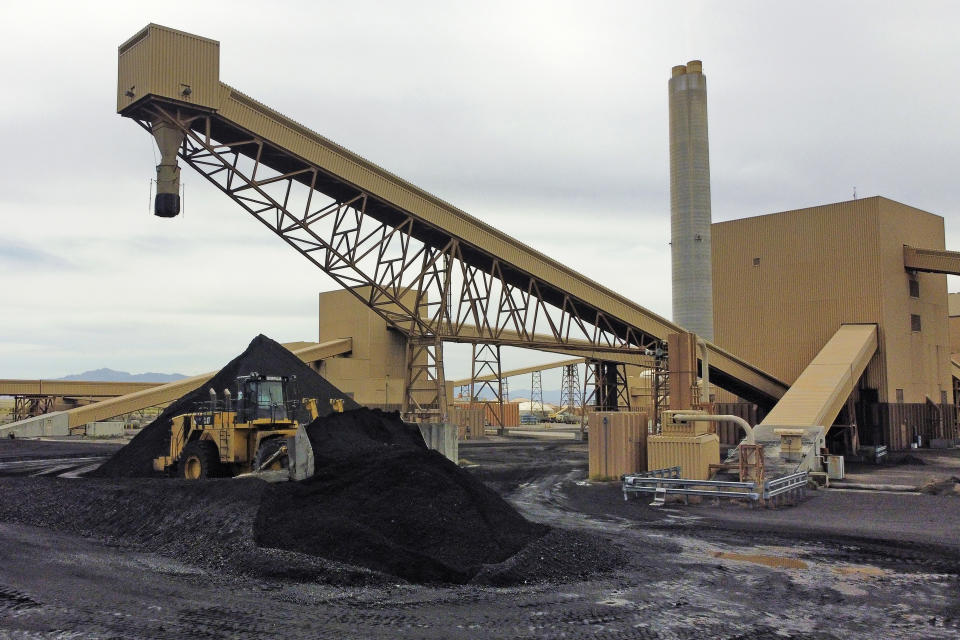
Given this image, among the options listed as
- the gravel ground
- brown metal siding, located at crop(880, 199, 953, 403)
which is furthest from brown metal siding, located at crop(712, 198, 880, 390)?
the gravel ground

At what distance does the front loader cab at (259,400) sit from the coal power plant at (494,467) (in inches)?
2.6

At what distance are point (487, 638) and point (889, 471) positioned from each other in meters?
23.5

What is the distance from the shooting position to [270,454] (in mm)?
16938

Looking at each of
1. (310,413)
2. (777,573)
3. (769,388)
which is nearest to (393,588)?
(777,573)

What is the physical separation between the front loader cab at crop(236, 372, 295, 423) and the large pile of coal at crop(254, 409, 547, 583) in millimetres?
3575

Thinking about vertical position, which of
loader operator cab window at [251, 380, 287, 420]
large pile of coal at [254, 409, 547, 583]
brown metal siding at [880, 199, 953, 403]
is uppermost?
brown metal siding at [880, 199, 953, 403]

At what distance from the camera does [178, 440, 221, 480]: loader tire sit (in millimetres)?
17984

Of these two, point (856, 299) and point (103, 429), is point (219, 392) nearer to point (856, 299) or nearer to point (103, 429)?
point (103, 429)

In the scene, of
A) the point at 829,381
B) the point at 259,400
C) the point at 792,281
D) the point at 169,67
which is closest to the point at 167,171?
the point at 169,67

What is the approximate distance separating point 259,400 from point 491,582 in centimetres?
952

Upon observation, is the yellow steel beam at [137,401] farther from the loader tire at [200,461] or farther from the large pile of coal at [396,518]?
the large pile of coal at [396,518]

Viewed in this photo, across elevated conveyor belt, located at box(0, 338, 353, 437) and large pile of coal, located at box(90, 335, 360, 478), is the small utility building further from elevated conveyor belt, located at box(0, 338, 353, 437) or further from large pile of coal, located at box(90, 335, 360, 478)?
elevated conveyor belt, located at box(0, 338, 353, 437)

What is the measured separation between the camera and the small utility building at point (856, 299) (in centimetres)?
3606

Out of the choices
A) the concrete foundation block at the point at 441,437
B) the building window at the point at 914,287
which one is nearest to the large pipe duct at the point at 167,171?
the concrete foundation block at the point at 441,437
